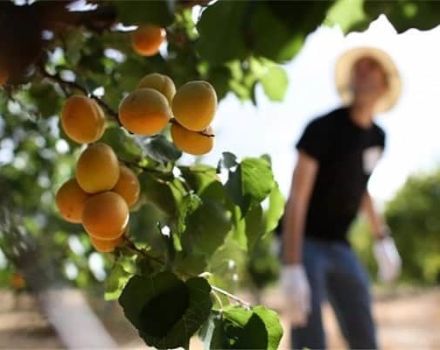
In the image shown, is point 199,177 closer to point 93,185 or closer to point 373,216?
point 93,185

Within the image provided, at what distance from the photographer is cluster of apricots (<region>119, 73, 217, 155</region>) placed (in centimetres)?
68

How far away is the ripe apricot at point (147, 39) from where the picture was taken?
36.4 inches

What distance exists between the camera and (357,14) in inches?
22.0

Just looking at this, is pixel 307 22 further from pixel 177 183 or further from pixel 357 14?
pixel 177 183

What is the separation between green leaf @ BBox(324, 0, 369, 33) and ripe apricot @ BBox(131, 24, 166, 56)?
15.1 inches

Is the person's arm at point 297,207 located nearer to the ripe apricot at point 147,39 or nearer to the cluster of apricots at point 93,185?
the ripe apricot at point 147,39

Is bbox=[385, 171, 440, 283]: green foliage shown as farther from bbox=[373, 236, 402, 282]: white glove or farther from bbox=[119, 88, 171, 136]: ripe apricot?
bbox=[119, 88, 171, 136]: ripe apricot

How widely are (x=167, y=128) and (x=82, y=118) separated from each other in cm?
21

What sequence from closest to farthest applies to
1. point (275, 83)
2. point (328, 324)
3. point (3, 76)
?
point (3, 76) < point (275, 83) < point (328, 324)

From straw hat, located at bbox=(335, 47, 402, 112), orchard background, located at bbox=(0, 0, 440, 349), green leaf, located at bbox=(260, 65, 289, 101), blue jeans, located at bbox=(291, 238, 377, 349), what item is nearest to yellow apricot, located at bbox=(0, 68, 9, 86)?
orchard background, located at bbox=(0, 0, 440, 349)

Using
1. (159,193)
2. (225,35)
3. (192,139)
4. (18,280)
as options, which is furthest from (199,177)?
(18,280)

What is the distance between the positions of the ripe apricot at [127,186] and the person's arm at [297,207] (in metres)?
1.22

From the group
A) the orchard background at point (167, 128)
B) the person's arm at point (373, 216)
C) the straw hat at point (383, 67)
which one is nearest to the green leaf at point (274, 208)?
the orchard background at point (167, 128)

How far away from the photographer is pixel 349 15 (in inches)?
22.1
